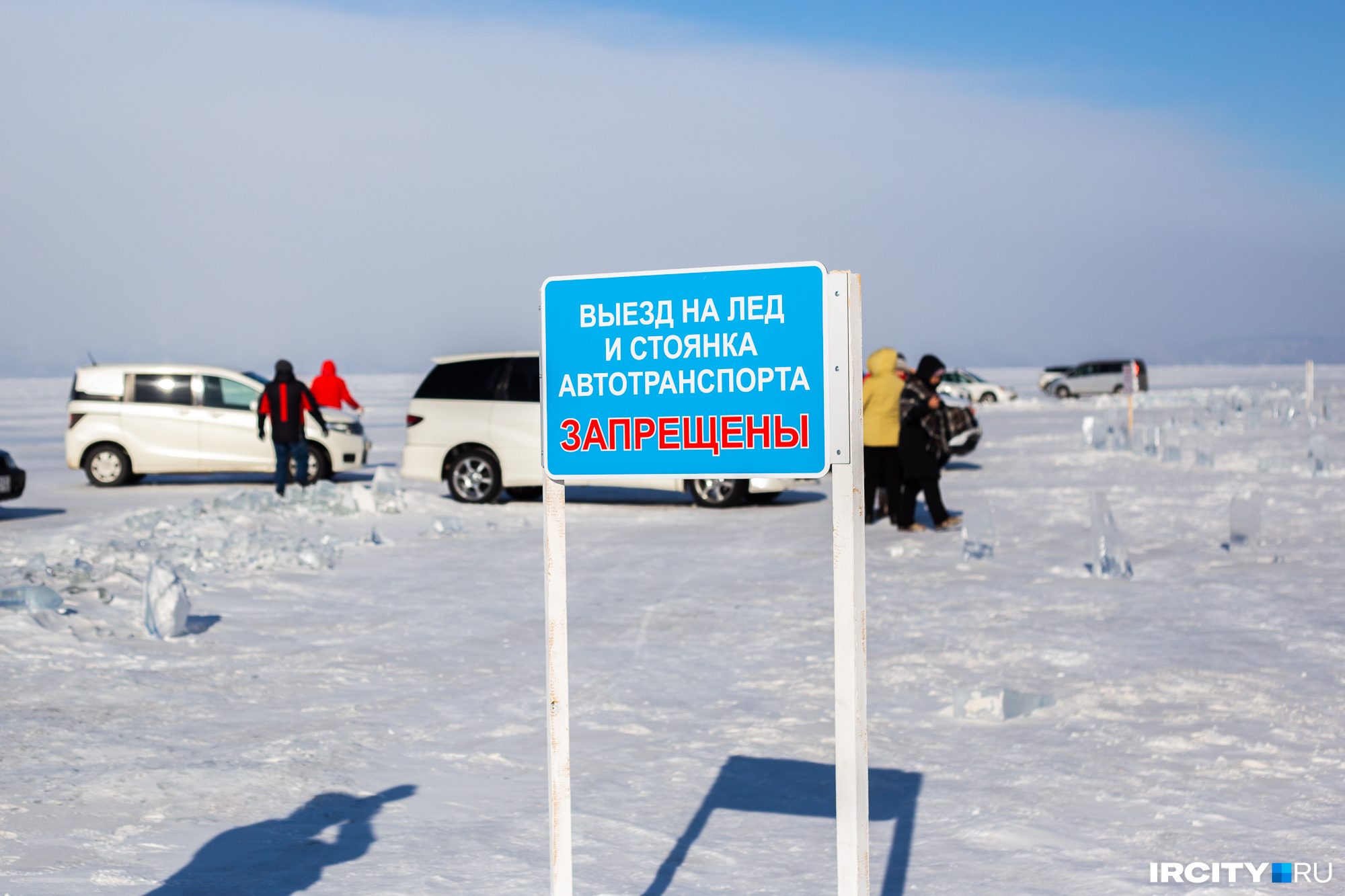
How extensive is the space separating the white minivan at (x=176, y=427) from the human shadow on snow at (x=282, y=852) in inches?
537

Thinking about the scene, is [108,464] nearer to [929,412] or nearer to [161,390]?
[161,390]

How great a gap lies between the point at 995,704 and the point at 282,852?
339 centimetres

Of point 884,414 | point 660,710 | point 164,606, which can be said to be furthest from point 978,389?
point 660,710

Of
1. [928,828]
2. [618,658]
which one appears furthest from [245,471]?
[928,828]

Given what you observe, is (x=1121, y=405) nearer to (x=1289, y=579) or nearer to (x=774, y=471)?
(x=1289, y=579)

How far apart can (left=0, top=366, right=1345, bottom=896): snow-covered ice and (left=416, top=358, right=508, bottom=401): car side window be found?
304 centimetres

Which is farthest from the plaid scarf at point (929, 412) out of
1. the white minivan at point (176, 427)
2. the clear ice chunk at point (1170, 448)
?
the white minivan at point (176, 427)

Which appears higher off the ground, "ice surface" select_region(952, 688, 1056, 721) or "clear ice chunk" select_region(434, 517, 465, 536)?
"clear ice chunk" select_region(434, 517, 465, 536)

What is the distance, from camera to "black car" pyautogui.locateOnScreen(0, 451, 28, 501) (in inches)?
557

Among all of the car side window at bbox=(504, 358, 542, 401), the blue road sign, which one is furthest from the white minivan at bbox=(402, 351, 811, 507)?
the blue road sign

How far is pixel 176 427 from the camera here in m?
18.1

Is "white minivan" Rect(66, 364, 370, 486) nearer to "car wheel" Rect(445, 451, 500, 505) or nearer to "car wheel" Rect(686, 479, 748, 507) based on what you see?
→ "car wheel" Rect(445, 451, 500, 505)

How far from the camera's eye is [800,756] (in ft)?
17.9

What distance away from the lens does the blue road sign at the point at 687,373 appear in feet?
11.7
